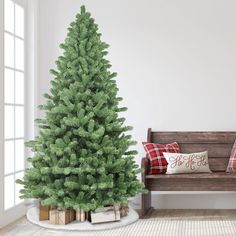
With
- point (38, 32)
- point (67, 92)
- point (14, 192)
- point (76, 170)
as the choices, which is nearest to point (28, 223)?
point (14, 192)

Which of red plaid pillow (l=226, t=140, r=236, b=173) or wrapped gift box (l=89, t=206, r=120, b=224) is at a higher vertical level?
red plaid pillow (l=226, t=140, r=236, b=173)

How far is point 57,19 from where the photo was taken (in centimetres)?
585

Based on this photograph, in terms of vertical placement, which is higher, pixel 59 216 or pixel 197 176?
pixel 197 176

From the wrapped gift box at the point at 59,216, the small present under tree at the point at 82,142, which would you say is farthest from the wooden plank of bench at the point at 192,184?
the wrapped gift box at the point at 59,216

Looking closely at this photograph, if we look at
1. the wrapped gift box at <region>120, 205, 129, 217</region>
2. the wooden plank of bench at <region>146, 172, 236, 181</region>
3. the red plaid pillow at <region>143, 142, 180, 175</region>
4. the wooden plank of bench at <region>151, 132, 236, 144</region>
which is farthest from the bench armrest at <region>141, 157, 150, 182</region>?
the wooden plank of bench at <region>151, 132, 236, 144</region>

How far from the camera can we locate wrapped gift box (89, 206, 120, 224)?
14.9 feet

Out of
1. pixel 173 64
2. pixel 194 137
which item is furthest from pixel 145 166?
pixel 173 64

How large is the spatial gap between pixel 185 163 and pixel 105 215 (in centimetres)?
108

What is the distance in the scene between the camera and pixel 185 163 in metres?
5.27

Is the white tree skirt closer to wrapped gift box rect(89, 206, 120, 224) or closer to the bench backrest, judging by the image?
wrapped gift box rect(89, 206, 120, 224)

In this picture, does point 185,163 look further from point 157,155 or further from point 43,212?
point 43,212

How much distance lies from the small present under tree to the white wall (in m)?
1.09

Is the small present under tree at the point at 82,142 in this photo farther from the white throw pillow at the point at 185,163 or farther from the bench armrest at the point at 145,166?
the white throw pillow at the point at 185,163

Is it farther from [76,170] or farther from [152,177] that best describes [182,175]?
[76,170]
